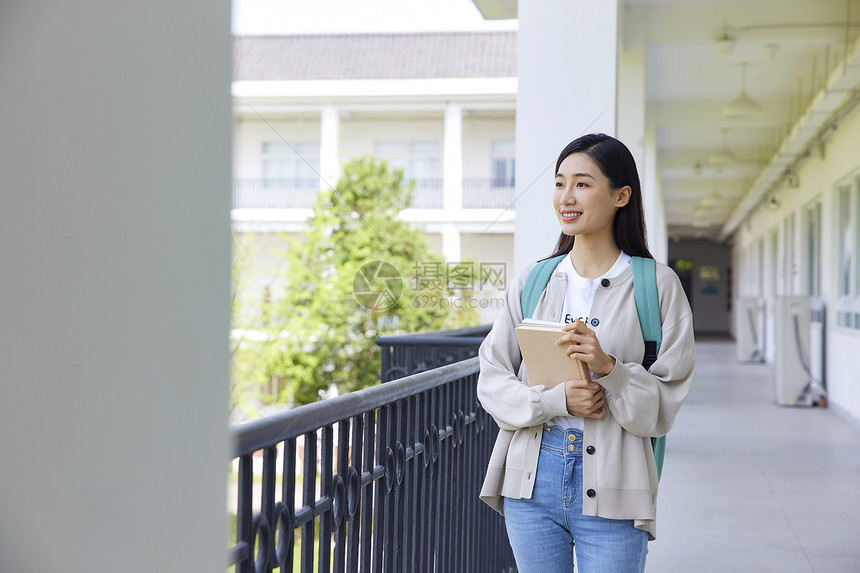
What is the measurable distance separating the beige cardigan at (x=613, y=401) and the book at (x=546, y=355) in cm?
3

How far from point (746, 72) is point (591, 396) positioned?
28.4 feet

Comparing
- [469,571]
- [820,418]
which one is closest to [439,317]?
[820,418]

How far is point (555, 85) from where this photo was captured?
14.1 ft

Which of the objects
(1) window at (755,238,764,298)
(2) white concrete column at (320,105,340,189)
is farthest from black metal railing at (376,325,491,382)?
(1) window at (755,238,764,298)

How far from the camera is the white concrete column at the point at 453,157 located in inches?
764

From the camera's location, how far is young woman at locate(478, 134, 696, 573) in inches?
63.1

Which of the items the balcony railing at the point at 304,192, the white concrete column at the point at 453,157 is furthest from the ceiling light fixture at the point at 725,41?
the balcony railing at the point at 304,192

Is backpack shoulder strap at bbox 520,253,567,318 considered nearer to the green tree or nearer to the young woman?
the young woman

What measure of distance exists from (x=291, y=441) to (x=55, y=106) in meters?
0.88

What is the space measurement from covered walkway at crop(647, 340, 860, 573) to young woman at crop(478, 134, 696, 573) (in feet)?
8.20

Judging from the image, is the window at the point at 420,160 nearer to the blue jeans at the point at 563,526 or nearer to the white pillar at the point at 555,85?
the white pillar at the point at 555,85

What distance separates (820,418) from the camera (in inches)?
350

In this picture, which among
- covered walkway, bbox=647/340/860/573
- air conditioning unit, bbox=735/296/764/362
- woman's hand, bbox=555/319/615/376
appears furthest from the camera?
air conditioning unit, bbox=735/296/764/362

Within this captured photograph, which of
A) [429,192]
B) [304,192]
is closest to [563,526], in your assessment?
[429,192]
